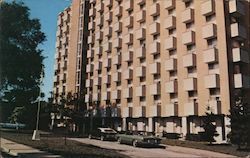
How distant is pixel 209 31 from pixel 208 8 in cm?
283

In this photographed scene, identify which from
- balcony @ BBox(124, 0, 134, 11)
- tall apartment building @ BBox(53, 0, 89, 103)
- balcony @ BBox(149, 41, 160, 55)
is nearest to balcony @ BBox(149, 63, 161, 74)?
balcony @ BBox(149, 41, 160, 55)

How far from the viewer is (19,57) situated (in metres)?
40.0

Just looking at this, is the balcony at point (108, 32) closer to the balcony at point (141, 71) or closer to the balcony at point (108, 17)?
the balcony at point (108, 17)

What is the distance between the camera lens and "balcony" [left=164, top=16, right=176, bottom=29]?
4694 cm

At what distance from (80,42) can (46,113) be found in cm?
2394

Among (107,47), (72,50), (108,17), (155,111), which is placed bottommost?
(155,111)

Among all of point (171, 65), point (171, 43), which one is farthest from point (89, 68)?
point (171, 65)

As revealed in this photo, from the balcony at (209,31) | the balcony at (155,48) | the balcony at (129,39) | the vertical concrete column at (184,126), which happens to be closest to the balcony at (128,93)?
the balcony at (155,48)

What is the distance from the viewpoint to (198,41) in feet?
141

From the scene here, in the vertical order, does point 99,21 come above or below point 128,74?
above

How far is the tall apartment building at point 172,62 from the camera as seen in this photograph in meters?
39.2

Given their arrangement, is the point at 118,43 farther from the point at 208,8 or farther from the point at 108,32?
the point at 208,8

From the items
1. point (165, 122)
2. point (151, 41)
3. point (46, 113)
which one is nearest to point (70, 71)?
point (46, 113)

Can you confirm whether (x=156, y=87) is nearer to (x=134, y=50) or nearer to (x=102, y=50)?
(x=134, y=50)
